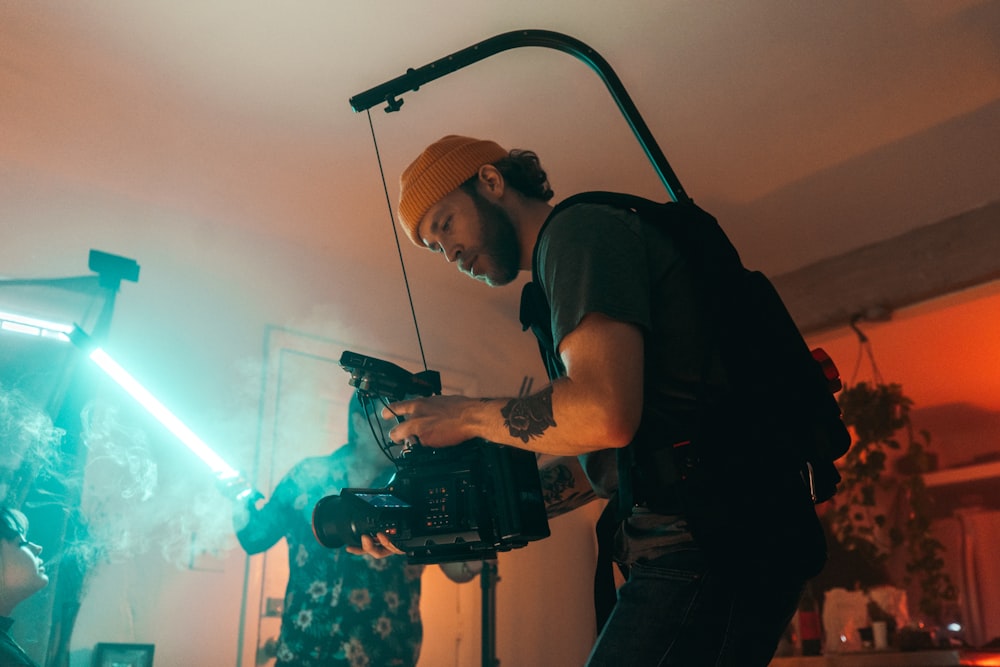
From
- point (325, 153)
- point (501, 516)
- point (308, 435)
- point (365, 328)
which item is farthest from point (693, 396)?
point (365, 328)

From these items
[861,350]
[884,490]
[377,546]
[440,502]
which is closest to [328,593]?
[377,546]

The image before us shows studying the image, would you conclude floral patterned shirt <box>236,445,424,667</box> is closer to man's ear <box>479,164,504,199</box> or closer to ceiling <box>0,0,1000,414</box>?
ceiling <box>0,0,1000,414</box>

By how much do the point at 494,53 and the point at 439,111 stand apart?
0.78 m

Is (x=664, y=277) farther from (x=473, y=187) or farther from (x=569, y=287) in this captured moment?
(x=473, y=187)

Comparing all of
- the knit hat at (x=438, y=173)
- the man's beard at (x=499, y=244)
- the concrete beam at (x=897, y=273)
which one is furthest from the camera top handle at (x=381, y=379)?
the concrete beam at (x=897, y=273)

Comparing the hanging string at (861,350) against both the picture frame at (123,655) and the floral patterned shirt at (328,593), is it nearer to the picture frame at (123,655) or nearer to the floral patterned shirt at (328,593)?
the floral patterned shirt at (328,593)

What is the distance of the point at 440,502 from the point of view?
1.28m

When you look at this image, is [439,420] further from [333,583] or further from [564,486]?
[333,583]

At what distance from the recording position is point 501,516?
1.23 metres

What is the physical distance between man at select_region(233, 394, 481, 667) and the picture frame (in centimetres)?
41

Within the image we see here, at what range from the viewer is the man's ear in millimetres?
1500

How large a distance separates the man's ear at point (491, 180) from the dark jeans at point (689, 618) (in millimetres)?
754

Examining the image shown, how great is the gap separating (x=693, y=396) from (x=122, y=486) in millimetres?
1951

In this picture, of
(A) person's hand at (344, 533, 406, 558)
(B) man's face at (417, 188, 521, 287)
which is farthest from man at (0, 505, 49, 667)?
(B) man's face at (417, 188, 521, 287)
